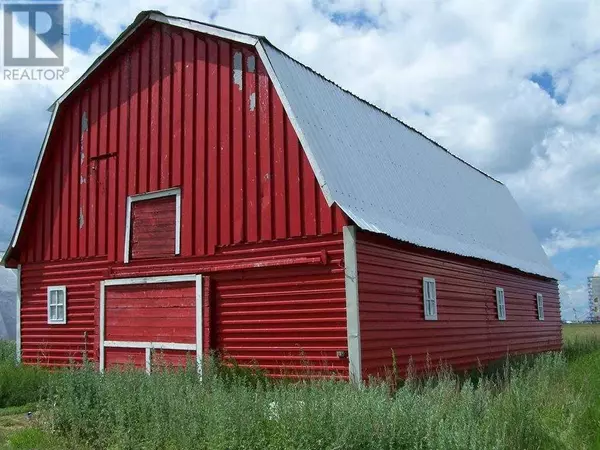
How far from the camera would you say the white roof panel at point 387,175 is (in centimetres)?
1115

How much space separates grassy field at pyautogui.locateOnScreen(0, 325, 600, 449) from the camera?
6.15 m

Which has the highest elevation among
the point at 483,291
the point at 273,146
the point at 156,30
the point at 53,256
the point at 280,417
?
the point at 156,30

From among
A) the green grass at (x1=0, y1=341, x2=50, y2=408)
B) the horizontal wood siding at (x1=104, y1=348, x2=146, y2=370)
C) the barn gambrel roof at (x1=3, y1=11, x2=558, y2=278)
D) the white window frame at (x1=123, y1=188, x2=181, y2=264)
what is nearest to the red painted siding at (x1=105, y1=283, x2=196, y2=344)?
the horizontal wood siding at (x1=104, y1=348, x2=146, y2=370)

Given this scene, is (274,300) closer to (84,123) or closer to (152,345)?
(152,345)

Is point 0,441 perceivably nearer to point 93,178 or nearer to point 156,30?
point 93,178

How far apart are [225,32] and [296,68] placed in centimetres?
163

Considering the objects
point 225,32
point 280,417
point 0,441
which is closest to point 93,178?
point 225,32

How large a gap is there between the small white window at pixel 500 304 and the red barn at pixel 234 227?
860 millimetres

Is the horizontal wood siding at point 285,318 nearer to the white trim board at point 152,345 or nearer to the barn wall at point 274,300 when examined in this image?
the barn wall at point 274,300

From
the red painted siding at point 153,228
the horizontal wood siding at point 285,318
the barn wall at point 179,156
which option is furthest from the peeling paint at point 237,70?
the horizontal wood siding at point 285,318

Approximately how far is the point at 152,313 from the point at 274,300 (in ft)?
9.96

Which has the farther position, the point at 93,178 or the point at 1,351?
the point at 1,351

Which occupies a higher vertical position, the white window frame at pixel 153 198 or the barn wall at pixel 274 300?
the white window frame at pixel 153 198

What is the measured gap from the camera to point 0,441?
834 centimetres
